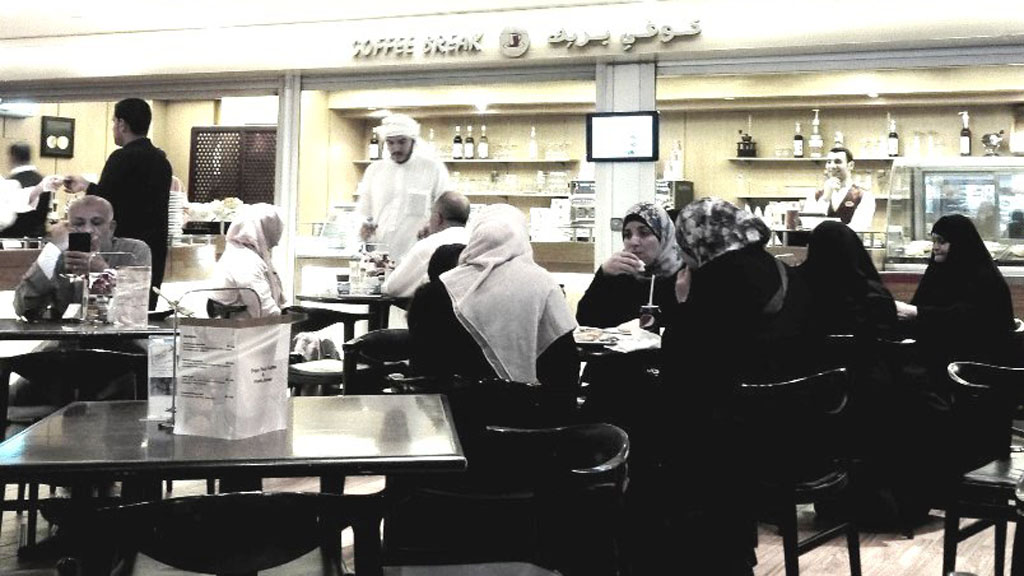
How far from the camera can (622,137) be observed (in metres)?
7.84

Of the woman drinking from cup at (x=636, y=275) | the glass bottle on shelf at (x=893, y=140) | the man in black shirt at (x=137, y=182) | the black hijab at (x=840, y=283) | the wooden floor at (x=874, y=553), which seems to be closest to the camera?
the wooden floor at (x=874, y=553)

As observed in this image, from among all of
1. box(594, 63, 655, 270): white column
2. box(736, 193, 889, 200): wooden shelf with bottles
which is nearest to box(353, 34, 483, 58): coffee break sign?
box(594, 63, 655, 270): white column

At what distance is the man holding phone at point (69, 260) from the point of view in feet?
13.9

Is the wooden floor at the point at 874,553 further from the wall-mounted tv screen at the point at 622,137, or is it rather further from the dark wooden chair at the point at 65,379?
the wall-mounted tv screen at the point at 622,137

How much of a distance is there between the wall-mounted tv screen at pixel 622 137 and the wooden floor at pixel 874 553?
3567 millimetres

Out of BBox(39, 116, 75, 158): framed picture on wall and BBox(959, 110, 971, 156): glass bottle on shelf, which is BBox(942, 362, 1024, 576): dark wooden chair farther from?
BBox(39, 116, 75, 158): framed picture on wall

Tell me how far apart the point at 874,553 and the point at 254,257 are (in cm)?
332

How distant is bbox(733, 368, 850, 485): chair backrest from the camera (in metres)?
3.27

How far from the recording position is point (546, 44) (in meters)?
7.90

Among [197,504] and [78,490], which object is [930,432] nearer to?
[78,490]

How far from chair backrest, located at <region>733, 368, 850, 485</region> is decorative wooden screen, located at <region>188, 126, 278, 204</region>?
26.2 feet

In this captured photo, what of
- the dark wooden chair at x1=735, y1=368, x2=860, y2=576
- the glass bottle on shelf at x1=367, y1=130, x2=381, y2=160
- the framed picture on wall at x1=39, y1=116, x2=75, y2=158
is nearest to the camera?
the dark wooden chair at x1=735, y1=368, x2=860, y2=576

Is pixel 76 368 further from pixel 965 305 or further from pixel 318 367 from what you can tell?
pixel 965 305

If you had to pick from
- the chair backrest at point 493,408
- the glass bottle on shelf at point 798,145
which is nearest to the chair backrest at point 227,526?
the chair backrest at point 493,408
